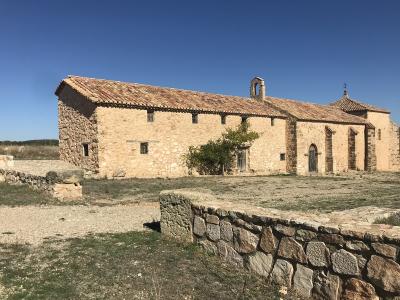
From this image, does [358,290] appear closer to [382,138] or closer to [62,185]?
[62,185]

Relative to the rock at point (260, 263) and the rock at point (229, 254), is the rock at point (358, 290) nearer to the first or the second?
the rock at point (260, 263)

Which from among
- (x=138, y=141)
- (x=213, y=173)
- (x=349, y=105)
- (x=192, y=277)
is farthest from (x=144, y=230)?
(x=349, y=105)

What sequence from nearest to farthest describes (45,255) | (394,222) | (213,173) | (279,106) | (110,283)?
1. (110,283)
2. (45,255)
3. (394,222)
4. (213,173)
5. (279,106)

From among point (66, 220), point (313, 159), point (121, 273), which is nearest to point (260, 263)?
point (121, 273)

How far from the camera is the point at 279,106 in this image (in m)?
32.8

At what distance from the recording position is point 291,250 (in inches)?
202

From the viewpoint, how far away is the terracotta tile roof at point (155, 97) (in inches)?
878

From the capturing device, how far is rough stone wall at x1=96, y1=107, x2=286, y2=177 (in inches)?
854

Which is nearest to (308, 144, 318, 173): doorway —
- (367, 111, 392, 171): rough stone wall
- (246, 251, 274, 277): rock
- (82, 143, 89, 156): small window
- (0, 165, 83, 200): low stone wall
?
(367, 111, 392, 171): rough stone wall

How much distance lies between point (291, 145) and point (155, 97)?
13.1 metres

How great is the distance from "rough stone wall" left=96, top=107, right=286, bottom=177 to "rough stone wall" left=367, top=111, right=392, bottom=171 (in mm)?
17867

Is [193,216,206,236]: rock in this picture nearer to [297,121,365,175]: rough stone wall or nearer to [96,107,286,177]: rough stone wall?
[96,107,286,177]: rough stone wall

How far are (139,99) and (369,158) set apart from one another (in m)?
25.2

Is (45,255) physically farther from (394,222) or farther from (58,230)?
(394,222)
